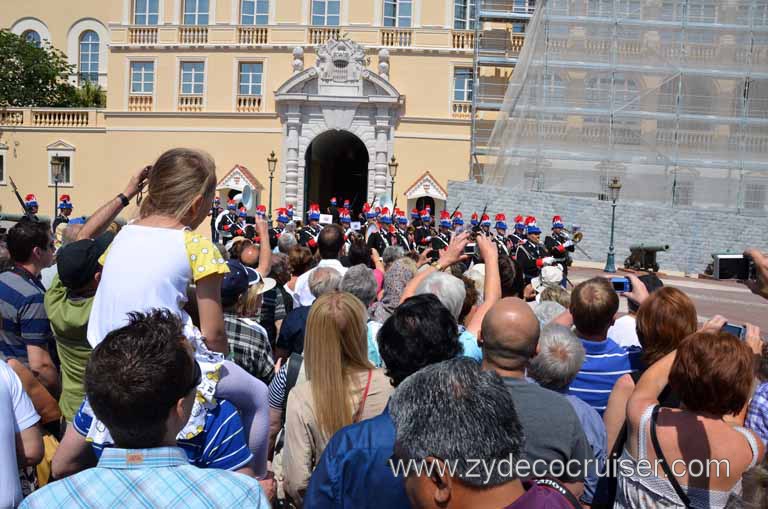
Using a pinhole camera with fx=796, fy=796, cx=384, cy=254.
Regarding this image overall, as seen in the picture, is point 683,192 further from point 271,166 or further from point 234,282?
point 234,282

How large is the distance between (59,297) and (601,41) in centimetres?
2498

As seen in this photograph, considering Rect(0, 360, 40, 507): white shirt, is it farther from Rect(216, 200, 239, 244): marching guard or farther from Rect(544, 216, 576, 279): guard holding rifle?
Rect(216, 200, 239, 244): marching guard

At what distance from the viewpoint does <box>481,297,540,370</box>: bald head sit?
3.36 meters

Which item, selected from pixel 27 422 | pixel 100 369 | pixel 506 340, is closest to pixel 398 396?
pixel 100 369

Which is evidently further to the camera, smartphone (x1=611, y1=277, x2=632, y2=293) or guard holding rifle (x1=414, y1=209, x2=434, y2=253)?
guard holding rifle (x1=414, y1=209, x2=434, y2=253)

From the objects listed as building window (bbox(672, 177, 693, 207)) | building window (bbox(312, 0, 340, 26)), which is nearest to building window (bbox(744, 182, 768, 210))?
building window (bbox(672, 177, 693, 207))

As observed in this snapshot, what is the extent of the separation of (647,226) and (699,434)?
80.4 ft

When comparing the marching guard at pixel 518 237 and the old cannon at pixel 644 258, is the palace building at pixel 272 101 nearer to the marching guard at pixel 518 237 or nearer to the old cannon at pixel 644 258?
the old cannon at pixel 644 258

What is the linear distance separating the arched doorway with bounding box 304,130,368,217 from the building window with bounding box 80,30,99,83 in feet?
55.1

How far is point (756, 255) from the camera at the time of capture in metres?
4.22

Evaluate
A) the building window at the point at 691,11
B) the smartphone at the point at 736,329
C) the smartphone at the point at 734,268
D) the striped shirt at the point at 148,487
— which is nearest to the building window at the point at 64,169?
the building window at the point at 691,11

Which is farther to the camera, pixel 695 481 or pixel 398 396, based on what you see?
pixel 695 481

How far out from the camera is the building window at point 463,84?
111 feet

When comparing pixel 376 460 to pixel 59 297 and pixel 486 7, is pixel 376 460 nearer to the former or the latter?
pixel 59 297
